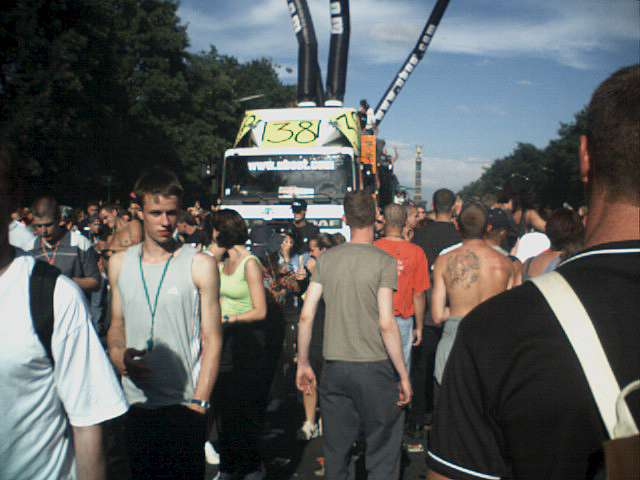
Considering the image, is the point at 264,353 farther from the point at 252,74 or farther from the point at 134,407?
the point at 252,74

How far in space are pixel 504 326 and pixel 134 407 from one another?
2774mm

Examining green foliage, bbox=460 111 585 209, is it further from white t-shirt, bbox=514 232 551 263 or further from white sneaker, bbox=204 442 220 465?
white sneaker, bbox=204 442 220 465

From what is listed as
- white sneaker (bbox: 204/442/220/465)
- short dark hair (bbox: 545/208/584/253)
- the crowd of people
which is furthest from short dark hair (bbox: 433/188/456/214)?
white sneaker (bbox: 204/442/220/465)

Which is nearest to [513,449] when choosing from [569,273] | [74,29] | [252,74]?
[569,273]

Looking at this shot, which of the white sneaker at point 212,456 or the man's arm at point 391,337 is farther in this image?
the white sneaker at point 212,456

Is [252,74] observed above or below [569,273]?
above

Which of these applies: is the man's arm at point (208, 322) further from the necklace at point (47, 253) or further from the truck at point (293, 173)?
the truck at point (293, 173)

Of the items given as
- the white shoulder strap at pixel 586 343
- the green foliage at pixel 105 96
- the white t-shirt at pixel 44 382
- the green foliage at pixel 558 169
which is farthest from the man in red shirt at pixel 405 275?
the green foliage at pixel 558 169

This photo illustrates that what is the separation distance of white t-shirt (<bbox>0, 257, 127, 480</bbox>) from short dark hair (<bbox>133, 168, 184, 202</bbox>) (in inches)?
68.4

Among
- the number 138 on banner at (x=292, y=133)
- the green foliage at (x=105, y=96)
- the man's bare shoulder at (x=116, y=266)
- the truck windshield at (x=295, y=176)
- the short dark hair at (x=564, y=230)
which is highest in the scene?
the green foliage at (x=105, y=96)

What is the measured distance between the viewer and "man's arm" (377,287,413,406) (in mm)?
4922

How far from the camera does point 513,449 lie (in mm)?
1575

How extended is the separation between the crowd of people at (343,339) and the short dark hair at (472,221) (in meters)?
0.02

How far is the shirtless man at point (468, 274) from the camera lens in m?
5.59
